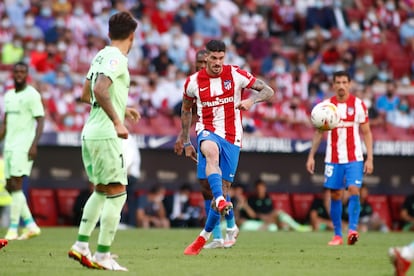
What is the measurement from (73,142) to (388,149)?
6.71m

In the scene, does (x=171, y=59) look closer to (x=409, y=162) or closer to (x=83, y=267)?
(x=409, y=162)

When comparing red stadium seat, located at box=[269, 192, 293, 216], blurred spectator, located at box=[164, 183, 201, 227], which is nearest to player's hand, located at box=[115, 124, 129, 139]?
blurred spectator, located at box=[164, 183, 201, 227]

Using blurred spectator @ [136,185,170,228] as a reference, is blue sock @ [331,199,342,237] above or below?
above

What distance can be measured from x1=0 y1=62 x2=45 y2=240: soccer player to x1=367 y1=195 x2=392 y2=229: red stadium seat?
32.2ft

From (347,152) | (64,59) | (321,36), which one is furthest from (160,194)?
(321,36)

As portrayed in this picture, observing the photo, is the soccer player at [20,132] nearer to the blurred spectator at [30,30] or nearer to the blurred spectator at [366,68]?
the blurred spectator at [30,30]

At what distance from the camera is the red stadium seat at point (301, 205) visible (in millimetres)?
21984

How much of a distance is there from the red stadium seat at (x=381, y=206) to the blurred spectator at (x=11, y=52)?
329 inches

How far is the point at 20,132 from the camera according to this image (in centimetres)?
1429

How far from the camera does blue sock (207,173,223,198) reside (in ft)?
35.3

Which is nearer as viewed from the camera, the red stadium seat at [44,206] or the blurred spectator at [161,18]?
the red stadium seat at [44,206]

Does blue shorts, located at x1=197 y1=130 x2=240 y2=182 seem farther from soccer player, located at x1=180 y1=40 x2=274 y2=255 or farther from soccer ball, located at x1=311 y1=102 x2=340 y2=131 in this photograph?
soccer ball, located at x1=311 y1=102 x2=340 y2=131

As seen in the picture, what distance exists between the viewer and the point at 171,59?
24.7m

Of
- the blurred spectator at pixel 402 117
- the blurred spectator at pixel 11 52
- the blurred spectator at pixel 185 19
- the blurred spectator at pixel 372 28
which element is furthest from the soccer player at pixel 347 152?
the blurred spectator at pixel 372 28
